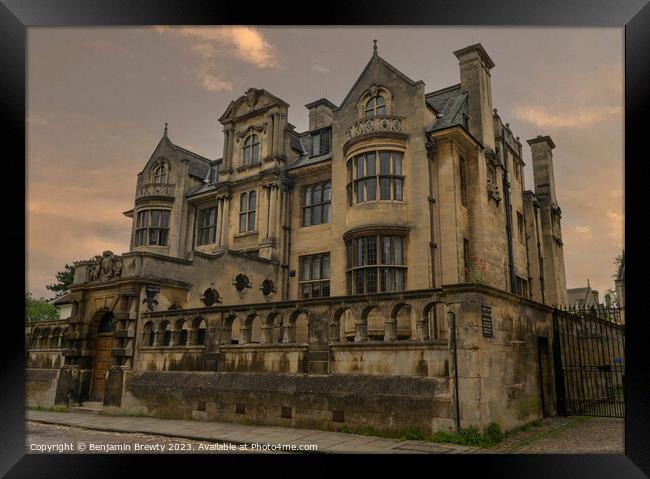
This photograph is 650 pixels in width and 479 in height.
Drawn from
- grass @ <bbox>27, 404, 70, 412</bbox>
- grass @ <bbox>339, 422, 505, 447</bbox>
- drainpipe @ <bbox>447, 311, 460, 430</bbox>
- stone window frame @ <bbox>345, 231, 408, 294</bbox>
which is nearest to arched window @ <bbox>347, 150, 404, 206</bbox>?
stone window frame @ <bbox>345, 231, 408, 294</bbox>

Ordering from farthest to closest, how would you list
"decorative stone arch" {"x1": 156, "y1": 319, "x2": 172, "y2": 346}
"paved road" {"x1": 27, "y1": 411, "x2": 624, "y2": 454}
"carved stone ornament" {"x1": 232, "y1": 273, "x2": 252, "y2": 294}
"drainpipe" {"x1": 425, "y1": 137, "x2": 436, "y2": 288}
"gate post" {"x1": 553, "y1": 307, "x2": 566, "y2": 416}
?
"carved stone ornament" {"x1": 232, "y1": 273, "x2": 252, "y2": 294}
"drainpipe" {"x1": 425, "y1": 137, "x2": 436, "y2": 288}
"decorative stone arch" {"x1": 156, "y1": 319, "x2": 172, "y2": 346}
"gate post" {"x1": 553, "y1": 307, "x2": 566, "y2": 416}
"paved road" {"x1": 27, "y1": 411, "x2": 624, "y2": 454}

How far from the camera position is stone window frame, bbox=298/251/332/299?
23.6m

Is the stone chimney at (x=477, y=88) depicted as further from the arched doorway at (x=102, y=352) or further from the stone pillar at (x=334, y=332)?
the arched doorway at (x=102, y=352)

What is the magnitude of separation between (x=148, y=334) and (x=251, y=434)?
749cm

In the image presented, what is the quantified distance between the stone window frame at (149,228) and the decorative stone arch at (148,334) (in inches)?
460

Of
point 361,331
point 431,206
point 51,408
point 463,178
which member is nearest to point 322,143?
point 463,178

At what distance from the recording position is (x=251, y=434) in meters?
12.1

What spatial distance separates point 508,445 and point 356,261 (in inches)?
427

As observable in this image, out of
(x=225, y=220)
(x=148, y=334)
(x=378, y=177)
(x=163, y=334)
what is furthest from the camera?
(x=225, y=220)

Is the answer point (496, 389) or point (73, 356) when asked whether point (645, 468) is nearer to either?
point (496, 389)

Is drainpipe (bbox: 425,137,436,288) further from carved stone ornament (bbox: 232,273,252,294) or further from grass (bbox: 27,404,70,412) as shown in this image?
grass (bbox: 27,404,70,412)

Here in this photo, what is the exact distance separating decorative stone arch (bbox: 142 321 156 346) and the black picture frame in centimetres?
1043

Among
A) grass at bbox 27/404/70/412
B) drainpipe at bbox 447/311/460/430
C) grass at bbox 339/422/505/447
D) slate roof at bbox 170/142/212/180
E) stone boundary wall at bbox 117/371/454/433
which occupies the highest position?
slate roof at bbox 170/142/212/180

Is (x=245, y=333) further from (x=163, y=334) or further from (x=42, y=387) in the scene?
(x=42, y=387)
